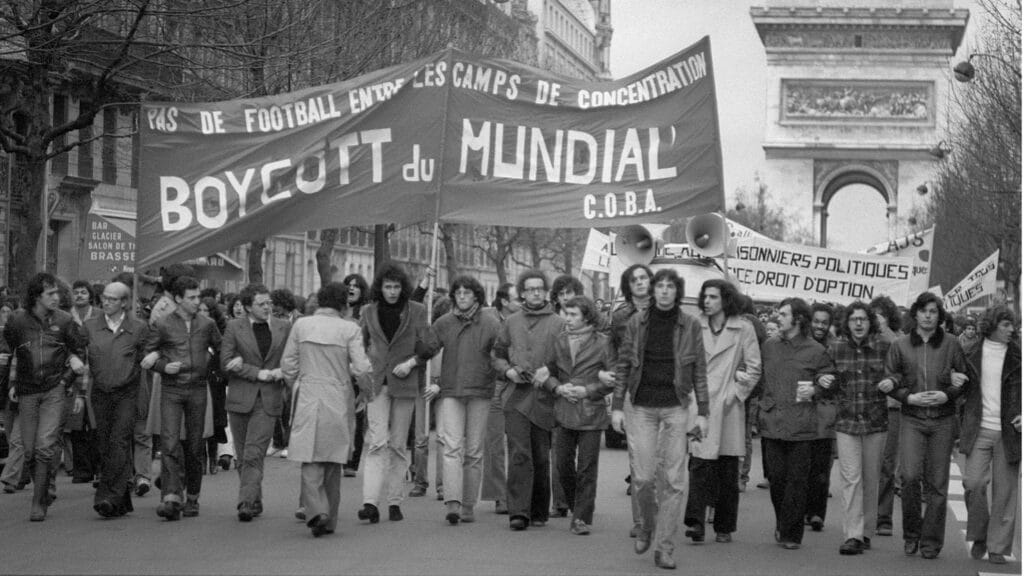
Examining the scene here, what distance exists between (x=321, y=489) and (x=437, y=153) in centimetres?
250

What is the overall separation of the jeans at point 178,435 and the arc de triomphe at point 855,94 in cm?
7408

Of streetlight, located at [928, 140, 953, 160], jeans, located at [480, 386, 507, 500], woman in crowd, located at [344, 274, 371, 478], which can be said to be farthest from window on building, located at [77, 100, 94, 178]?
jeans, located at [480, 386, 507, 500]

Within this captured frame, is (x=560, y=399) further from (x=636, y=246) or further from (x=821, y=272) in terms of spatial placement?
(x=821, y=272)

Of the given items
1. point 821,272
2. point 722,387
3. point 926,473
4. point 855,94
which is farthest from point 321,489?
point 855,94

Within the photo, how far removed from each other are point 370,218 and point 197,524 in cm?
229

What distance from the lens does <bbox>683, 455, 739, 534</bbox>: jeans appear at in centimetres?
1195

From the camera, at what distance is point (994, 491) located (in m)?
11.6

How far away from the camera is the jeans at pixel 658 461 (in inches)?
426

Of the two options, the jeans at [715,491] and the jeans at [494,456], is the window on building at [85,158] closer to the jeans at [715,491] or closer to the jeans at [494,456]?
the jeans at [494,456]

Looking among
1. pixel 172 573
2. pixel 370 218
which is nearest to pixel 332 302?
pixel 370 218

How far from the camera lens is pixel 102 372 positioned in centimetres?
1262

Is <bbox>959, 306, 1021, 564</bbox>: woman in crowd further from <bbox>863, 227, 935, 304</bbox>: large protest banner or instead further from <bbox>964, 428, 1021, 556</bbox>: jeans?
<bbox>863, 227, 935, 304</bbox>: large protest banner

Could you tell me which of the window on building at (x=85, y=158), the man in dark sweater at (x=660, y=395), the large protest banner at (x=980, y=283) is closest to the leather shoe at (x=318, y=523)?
the man in dark sweater at (x=660, y=395)

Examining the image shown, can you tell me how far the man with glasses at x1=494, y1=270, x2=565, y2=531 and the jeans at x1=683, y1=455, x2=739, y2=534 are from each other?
109 cm
